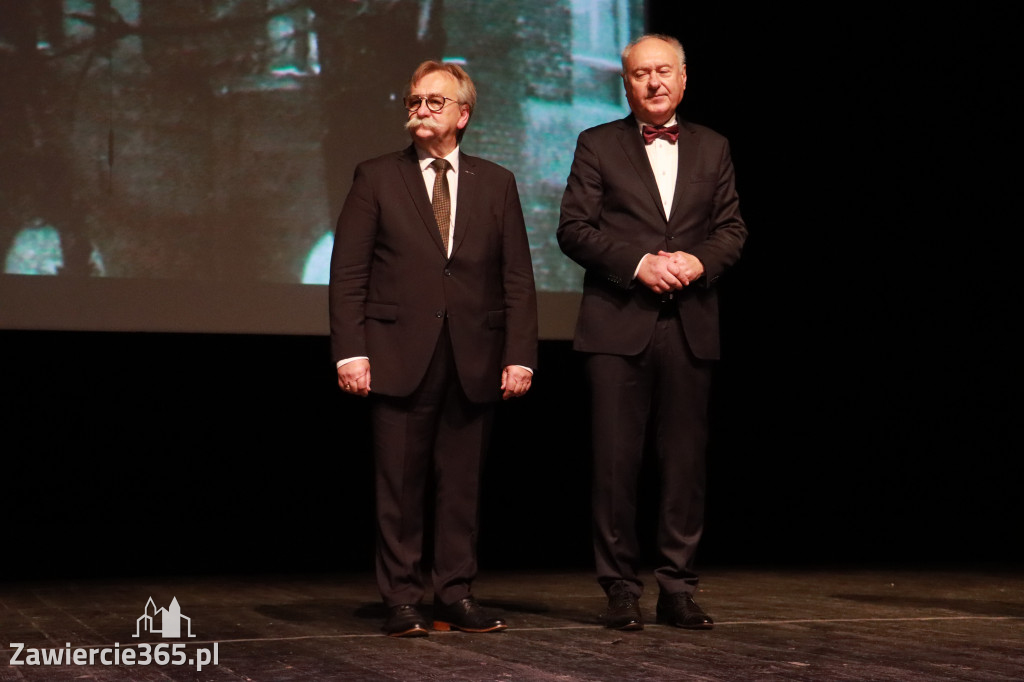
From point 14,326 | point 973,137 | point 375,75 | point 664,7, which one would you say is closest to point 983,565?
point 973,137

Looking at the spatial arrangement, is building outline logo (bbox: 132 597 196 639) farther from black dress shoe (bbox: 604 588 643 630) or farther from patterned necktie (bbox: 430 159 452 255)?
patterned necktie (bbox: 430 159 452 255)

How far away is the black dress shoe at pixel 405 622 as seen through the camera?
283 centimetres

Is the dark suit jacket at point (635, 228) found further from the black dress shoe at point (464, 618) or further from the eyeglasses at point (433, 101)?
the black dress shoe at point (464, 618)

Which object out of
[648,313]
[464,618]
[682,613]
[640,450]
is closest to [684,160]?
[648,313]

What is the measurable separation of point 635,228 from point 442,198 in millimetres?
470

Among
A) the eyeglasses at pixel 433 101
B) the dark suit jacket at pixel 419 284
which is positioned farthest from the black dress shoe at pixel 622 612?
the eyeglasses at pixel 433 101

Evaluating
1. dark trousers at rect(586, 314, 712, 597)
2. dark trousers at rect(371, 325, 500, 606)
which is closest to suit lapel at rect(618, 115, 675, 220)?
dark trousers at rect(586, 314, 712, 597)

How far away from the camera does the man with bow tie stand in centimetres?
305

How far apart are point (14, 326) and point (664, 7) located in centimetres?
267

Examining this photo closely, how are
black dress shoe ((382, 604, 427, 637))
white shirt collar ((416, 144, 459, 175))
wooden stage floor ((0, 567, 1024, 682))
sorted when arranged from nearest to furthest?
wooden stage floor ((0, 567, 1024, 682))
black dress shoe ((382, 604, 427, 637))
white shirt collar ((416, 144, 459, 175))

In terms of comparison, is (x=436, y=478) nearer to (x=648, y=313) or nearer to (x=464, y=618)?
(x=464, y=618)

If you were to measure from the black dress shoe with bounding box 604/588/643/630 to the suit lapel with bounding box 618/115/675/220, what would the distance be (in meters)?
0.90

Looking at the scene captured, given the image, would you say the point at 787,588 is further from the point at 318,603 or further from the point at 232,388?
the point at 232,388

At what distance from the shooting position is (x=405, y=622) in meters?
2.84
